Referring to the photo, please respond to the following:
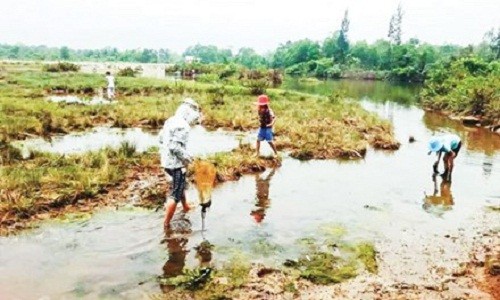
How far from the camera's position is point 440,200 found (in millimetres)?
8789

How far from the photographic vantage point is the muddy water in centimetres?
530

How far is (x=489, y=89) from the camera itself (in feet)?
70.5

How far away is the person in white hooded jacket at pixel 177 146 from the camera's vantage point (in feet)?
20.6

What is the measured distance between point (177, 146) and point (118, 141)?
700 cm

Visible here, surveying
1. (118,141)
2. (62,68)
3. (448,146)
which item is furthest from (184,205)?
(62,68)

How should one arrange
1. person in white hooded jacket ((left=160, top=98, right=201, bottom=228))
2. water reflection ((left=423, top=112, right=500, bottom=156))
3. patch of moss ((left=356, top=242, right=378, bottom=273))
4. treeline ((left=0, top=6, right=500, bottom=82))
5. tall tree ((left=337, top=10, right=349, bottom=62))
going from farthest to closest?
tall tree ((left=337, top=10, right=349, bottom=62)), treeline ((left=0, top=6, right=500, bottom=82)), water reflection ((left=423, top=112, right=500, bottom=156)), person in white hooded jacket ((left=160, top=98, right=201, bottom=228)), patch of moss ((left=356, top=242, right=378, bottom=273))

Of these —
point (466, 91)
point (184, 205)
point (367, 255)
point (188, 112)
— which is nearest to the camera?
point (367, 255)

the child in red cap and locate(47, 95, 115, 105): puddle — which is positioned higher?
the child in red cap

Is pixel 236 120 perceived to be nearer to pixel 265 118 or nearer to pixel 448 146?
pixel 265 118

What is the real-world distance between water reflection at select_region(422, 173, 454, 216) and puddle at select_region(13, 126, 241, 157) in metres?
5.18

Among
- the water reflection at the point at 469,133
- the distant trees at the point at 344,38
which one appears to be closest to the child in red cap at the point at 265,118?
the water reflection at the point at 469,133

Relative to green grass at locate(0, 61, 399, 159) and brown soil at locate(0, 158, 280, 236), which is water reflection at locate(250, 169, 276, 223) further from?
green grass at locate(0, 61, 399, 159)

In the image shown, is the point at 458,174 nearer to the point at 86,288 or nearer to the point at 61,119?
the point at 86,288

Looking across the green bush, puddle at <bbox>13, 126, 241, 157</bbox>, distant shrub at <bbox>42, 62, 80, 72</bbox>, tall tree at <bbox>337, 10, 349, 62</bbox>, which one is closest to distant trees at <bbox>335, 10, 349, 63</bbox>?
tall tree at <bbox>337, 10, 349, 62</bbox>
